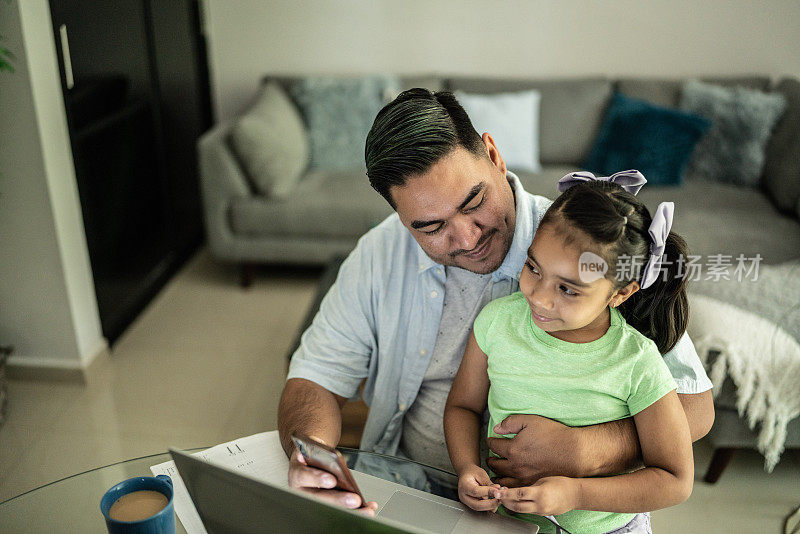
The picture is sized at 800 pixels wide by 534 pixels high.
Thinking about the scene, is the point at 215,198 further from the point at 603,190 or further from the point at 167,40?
the point at 603,190

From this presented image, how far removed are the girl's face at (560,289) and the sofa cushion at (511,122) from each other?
2222 millimetres

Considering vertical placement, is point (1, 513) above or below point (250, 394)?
above

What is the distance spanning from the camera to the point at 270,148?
2973mm

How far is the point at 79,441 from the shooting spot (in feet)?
7.14

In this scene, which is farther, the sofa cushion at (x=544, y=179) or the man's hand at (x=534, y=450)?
the sofa cushion at (x=544, y=179)

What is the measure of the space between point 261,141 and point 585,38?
1.77 metres

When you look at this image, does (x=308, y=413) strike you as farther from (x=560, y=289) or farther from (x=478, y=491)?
(x=560, y=289)

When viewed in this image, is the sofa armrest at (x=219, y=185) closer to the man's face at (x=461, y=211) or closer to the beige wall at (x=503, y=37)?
the beige wall at (x=503, y=37)

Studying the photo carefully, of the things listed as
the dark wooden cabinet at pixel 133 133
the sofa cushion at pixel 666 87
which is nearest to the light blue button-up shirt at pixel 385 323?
the dark wooden cabinet at pixel 133 133

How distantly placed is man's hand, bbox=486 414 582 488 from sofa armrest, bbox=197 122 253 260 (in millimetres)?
2182

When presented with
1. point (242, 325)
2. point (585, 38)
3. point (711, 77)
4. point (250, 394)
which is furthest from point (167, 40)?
point (711, 77)

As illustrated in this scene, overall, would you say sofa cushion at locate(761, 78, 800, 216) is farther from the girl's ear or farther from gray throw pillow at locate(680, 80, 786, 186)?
the girl's ear

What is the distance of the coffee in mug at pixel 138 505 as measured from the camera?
0.88 metres

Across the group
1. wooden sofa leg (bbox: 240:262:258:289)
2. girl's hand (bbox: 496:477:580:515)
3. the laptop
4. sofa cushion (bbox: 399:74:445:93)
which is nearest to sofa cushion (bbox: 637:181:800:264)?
sofa cushion (bbox: 399:74:445:93)
